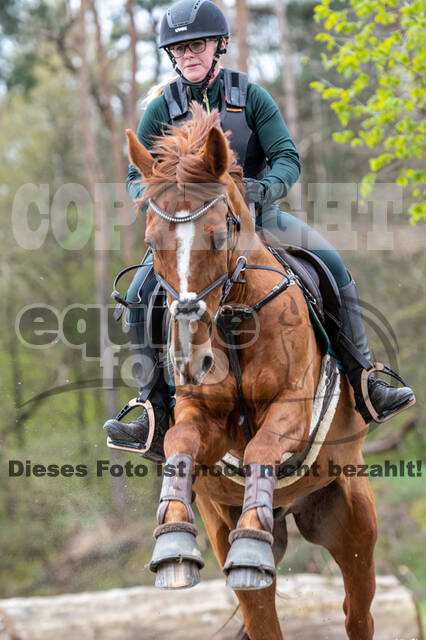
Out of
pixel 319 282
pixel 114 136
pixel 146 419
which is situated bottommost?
pixel 146 419

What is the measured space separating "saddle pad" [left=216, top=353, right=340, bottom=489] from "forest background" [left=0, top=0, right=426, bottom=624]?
34.2 feet

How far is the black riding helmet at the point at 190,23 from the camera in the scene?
197 inches

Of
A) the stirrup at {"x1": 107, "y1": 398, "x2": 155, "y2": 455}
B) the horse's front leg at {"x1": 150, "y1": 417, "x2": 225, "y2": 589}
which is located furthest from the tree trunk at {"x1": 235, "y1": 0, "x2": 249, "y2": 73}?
the horse's front leg at {"x1": 150, "y1": 417, "x2": 225, "y2": 589}

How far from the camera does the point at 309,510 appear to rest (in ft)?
20.3

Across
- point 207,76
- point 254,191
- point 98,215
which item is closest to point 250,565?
point 254,191

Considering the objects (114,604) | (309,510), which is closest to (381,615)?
(114,604)

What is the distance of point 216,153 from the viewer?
4.11 meters

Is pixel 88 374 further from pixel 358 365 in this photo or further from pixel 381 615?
pixel 358 365

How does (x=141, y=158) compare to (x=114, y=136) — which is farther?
(x=114, y=136)

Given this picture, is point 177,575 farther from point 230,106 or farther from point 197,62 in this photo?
point 197,62

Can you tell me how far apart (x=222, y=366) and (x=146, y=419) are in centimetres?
97

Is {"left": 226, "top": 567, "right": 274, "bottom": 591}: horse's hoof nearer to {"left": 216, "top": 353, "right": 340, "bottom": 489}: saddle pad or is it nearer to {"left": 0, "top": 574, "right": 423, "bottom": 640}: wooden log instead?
{"left": 216, "top": 353, "right": 340, "bottom": 489}: saddle pad

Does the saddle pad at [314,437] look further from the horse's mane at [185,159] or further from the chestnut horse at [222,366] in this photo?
the horse's mane at [185,159]

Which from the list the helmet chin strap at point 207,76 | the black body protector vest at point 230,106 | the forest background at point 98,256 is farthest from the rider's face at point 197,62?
the forest background at point 98,256
